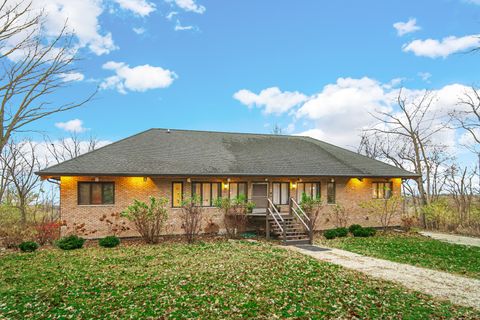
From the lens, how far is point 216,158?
58.4 feet

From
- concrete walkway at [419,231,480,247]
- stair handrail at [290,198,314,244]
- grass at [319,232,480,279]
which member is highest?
stair handrail at [290,198,314,244]

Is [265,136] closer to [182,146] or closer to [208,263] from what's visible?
[182,146]

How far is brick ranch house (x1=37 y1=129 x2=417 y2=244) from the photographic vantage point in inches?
580

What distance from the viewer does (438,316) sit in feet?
20.2

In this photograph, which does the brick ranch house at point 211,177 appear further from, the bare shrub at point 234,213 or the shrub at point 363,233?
the shrub at point 363,233

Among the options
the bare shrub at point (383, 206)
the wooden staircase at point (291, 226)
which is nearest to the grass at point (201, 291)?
the wooden staircase at point (291, 226)

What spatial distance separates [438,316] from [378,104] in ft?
66.8

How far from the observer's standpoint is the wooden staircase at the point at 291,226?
14664 millimetres

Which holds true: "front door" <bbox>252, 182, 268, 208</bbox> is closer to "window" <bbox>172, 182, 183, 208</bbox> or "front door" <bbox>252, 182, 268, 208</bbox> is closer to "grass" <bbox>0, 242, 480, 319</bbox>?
"window" <bbox>172, 182, 183, 208</bbox>

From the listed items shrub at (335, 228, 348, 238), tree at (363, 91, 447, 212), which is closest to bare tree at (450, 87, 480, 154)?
tree at (363, 91, 447, 212)

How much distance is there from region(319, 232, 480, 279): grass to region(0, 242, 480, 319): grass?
130 inches

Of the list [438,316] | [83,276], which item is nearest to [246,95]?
[83,276]

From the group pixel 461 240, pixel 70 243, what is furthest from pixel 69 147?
pixel 461 240

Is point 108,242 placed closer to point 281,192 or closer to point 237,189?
point 237,189
